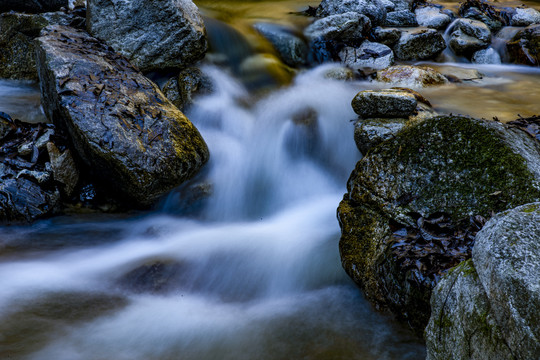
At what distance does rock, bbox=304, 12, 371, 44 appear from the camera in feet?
31.4

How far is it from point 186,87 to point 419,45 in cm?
633

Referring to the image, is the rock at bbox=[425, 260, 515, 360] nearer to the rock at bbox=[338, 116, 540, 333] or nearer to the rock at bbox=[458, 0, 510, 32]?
the rock at bbox=[338, 116, 540, 333]

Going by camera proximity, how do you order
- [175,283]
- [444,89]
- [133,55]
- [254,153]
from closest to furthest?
[175,283], [254,153], [133,55], [444,89]

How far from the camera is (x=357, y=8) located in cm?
1095

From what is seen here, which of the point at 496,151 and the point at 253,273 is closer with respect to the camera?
the point at 496,151

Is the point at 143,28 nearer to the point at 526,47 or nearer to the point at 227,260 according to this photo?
the point at 227,260

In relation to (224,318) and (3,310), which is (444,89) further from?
(3,310)

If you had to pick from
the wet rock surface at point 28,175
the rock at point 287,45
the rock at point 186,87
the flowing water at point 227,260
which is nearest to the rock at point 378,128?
the flowing water at point 227,260

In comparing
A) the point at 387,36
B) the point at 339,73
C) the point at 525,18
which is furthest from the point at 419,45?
the point at 525,18

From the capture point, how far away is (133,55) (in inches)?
280

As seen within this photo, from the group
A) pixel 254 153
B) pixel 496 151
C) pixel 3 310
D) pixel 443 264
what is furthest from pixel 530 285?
pixel 254 153

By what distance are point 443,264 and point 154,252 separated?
3212 mm

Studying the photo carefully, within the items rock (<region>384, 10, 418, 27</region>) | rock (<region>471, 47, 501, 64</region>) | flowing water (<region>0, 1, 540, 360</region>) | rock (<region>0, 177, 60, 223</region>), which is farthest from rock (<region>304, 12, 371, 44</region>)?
rock (<region>0, 177, 60, 223</region>)

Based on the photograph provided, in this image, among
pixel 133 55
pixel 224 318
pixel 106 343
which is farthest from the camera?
pixel 133 55
